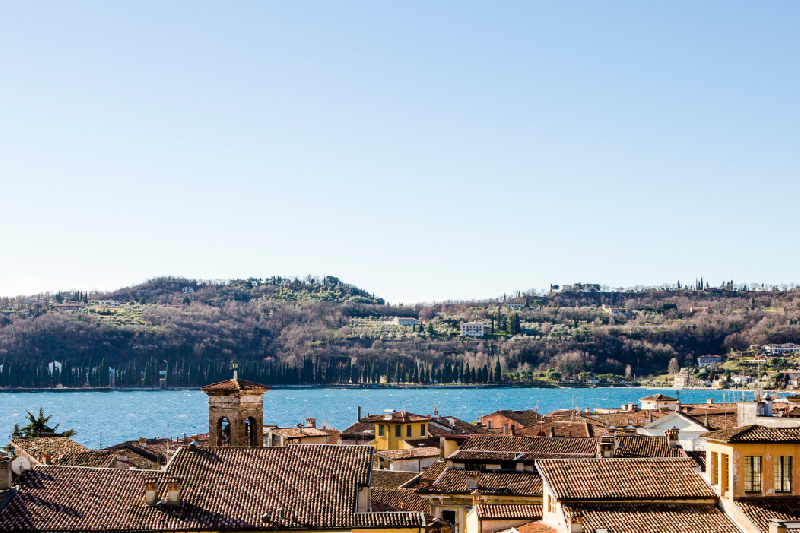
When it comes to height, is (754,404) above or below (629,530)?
above

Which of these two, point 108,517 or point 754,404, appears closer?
point 108,517

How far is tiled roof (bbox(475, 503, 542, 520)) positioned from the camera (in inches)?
1034

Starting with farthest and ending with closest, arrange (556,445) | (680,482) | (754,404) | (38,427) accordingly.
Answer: (38,427) < (556,445) < (754,404) < (680,482)

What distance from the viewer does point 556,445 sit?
37688 mm

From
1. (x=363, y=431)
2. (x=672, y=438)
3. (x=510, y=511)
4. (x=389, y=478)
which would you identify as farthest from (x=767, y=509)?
(x=363, y=431)

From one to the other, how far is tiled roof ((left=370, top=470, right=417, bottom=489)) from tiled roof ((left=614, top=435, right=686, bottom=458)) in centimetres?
793

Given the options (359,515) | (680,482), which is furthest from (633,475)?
(359,515)

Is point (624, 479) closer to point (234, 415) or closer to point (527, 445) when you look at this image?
point (234, 415)

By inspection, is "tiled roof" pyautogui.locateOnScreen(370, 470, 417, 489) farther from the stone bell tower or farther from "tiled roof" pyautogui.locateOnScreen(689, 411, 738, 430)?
"tiled roof" pyautogui.locateOnScreen(689, 411, 738, 430)

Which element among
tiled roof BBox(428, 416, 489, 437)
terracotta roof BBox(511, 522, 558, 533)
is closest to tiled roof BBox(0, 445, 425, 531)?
terracotta roof BBox(511, 522, 558, 533)

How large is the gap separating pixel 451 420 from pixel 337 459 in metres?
41.3

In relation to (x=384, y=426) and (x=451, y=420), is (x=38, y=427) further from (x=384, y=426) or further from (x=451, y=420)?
(x=451, y=420)

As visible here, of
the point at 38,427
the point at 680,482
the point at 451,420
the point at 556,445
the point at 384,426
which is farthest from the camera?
the point at 451,420

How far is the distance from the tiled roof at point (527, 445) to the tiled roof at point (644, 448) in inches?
47.2
